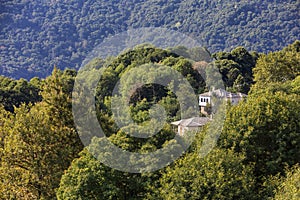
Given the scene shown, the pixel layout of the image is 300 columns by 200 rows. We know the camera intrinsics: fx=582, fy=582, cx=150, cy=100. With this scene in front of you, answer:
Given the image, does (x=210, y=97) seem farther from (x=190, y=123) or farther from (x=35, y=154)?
(x=35, y=154)

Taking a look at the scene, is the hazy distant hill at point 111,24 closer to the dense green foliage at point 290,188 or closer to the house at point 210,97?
the house at point 210,97

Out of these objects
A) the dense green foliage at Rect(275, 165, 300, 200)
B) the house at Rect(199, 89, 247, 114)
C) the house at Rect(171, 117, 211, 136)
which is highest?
the dense green foliage at Rect(275, 165, 300, 200)

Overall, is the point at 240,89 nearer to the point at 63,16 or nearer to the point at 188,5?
the point at 188,5

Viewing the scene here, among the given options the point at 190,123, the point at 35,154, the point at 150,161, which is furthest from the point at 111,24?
the point at 150,161

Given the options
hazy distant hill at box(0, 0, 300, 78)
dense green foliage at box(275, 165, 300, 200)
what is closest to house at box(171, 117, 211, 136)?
dense green foliage at box(275, 165, 300, 200)

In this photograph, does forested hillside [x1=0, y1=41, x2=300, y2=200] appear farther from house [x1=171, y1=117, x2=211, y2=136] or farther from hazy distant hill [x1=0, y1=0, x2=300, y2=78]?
hazy distant hill [x1=0, y1=0, x2=300, y2=78]

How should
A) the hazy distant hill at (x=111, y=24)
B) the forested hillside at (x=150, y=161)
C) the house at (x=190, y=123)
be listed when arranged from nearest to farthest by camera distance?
1. the forested hillside at (x=150, y=161)
2. the house at (x=190, y=123)
3. the hazy distant hill at (x=111, y=24)

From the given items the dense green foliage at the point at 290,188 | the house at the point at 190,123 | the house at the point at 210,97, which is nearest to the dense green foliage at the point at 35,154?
the dense green foliage at the point at 290,188

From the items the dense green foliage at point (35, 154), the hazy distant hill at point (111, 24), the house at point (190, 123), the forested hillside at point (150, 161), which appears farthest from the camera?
the hazy distant hill at point (111, 24)

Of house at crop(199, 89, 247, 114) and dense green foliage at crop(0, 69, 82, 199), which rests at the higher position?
dense green foliage at crop(0, 69, 82, 199)
